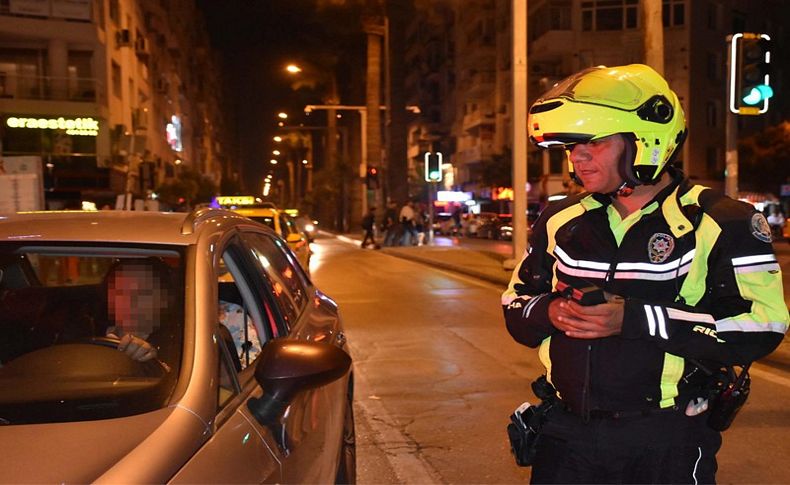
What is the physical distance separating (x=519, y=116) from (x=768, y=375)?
31.1 ft

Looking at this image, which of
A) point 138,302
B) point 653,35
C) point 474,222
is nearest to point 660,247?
point 138,302

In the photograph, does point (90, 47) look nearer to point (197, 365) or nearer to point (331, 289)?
point (331, 289)

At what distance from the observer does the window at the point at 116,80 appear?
109ft

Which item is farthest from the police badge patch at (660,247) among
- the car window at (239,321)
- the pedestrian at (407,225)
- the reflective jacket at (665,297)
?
the pedestrian at (407,225)

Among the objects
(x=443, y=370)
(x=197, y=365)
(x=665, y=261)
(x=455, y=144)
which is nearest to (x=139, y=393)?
(x=197, y=365)

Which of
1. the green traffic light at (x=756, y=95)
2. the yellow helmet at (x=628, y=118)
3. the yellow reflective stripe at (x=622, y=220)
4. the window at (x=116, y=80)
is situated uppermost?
the window at (x=116, y=80)

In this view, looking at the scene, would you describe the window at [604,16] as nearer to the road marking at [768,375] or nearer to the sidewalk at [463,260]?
the sidewalk at [463,260]

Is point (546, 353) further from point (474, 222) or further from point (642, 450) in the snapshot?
point (474, 222)

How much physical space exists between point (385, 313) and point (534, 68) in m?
36.9

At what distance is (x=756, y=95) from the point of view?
29.3 feet

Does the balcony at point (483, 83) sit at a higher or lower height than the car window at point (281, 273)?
higher

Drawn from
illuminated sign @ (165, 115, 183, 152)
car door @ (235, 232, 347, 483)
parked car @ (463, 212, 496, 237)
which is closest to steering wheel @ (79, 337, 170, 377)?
car door @ (235, 232, 347, 483)

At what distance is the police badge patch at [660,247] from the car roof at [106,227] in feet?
5.19

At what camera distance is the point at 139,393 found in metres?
2.28
